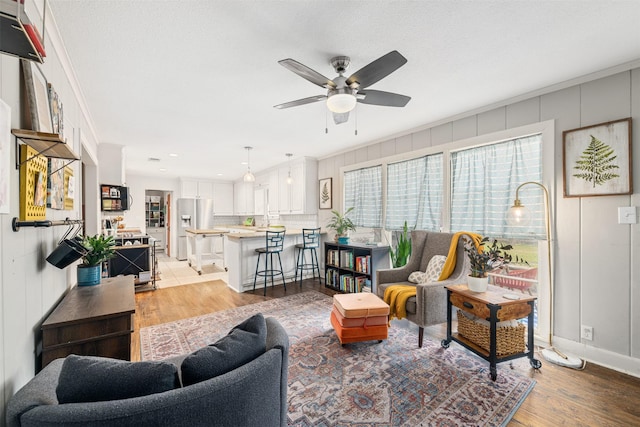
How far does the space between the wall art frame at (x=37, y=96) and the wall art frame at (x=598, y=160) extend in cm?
375

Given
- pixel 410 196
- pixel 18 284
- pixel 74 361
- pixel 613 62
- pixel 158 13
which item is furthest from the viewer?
pixel 410 196

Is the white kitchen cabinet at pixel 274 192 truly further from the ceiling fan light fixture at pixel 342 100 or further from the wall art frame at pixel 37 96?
the wall art frame at pixel 37 96

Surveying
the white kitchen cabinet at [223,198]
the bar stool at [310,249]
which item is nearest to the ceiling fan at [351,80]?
the bar stool at [310,249]

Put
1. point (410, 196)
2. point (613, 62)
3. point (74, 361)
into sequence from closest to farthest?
point (74, 361) → point (613, 62) → point (410, 196)

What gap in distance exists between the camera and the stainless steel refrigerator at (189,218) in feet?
24.9

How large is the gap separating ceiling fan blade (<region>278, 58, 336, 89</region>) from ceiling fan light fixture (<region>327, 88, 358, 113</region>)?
0.07 m

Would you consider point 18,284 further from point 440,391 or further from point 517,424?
point 517,424

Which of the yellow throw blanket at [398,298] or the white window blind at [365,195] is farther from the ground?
the white window blind at [365,195]

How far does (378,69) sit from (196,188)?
7.52 m

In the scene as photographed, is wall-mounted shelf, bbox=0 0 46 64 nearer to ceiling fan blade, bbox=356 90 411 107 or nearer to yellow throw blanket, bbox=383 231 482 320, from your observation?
ceiling fan blade, bbox=356 90 411 107

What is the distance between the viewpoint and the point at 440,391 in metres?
1.96

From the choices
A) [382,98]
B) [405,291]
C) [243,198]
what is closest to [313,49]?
[382,98]

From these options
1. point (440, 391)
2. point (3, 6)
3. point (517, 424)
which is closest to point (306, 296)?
point (440, 391)

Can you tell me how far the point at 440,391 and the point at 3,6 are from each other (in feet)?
8.99
